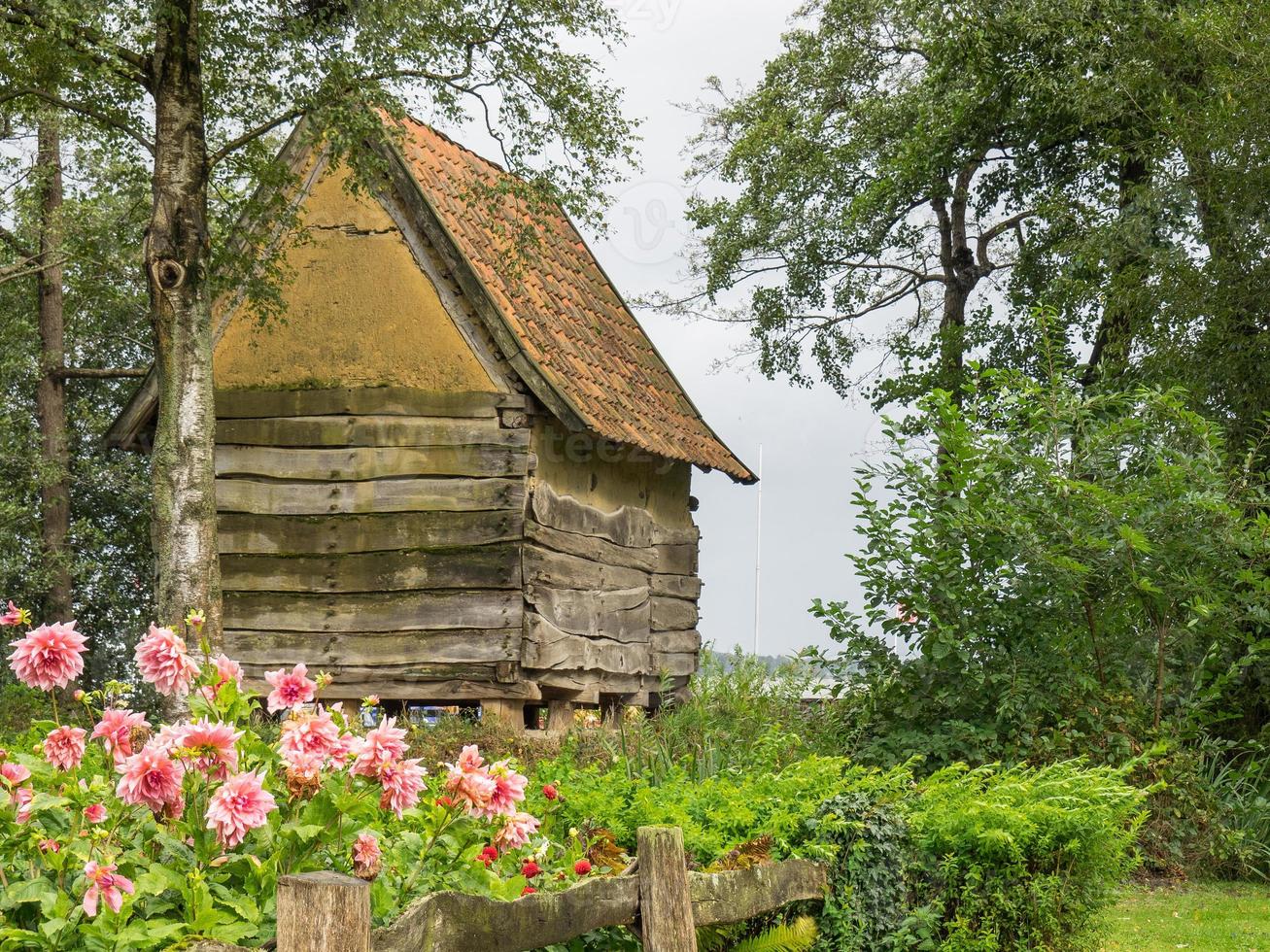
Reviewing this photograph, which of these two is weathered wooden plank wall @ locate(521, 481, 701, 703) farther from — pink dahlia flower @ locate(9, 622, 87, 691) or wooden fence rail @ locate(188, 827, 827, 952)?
pink dahlia flower @ locate(9, 622, 87, 691)

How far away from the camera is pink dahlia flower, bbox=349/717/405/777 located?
12.8 ft

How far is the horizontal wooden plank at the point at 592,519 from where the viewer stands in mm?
12602

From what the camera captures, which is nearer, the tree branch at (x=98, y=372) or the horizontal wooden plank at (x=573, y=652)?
the horizontal wooden plank at (x=573, y=652)

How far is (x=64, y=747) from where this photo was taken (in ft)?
13.8

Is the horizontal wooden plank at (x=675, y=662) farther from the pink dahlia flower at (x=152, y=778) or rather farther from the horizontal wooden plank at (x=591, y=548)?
the pink dahlia flower at (x=152, y=778)

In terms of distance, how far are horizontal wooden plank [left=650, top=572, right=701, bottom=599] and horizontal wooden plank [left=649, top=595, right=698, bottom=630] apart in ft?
0.23

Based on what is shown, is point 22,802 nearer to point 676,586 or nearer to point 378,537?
point 378,537

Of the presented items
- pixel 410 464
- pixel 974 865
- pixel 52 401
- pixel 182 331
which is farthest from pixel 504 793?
pixel 52 401

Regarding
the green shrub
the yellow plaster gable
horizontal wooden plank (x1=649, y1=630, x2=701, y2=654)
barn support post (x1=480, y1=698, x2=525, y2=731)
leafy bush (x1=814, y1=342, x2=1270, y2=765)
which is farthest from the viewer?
horizontal wooden plank (x1=649, y1=630, x2=701, y2=654)

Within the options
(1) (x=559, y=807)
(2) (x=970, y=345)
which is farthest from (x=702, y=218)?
(1) (x=559, y=807)

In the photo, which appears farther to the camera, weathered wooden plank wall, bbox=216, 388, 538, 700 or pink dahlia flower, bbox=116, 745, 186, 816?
weathered wooden plank wall, bbox=216, 388, 538, 700

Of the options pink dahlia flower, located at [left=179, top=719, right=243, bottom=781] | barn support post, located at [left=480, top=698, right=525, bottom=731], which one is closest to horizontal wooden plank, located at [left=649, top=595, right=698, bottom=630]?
barn support post, located at [left=480, top=698, right=525, bottom=731]

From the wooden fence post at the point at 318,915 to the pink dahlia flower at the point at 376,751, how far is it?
52 cm

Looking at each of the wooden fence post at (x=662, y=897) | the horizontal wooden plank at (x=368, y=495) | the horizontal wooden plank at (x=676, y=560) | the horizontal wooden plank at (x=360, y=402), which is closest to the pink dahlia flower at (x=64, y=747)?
the wooden fence post at (x=662, y=897)
